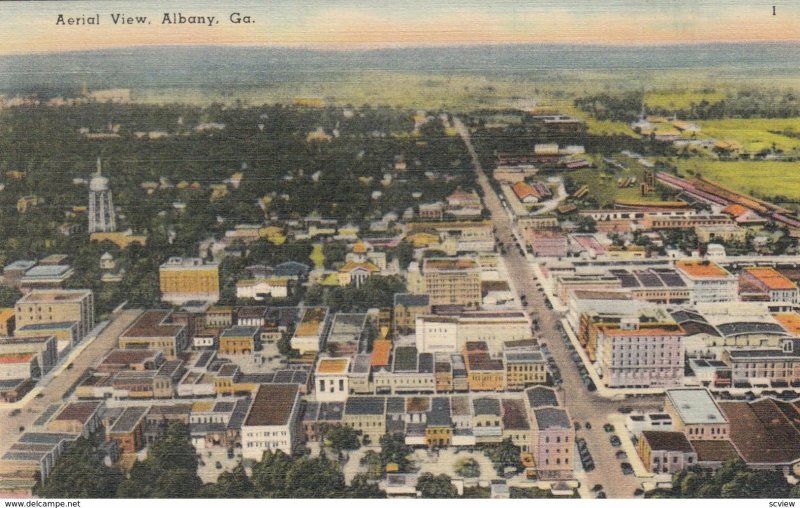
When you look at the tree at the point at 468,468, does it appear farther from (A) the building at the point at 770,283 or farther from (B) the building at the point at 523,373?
(A) the building at the point at 770,283

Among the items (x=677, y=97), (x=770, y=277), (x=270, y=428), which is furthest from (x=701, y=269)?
(x=270, y=428)

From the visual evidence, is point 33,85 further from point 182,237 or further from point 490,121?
point 490,121

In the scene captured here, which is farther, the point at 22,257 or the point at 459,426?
the point at 22,257

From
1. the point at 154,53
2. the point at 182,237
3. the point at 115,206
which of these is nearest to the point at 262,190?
the point at 182,237

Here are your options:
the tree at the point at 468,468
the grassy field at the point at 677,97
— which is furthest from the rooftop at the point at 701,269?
the tree at the point at 468,468

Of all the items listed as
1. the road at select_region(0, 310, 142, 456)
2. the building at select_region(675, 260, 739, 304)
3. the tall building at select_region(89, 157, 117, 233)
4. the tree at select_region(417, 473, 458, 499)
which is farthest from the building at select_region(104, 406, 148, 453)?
the building at select_region(675, 260, 739, 304)

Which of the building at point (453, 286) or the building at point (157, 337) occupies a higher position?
the building at point (453, 286)

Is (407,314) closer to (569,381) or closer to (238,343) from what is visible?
(238,343)
